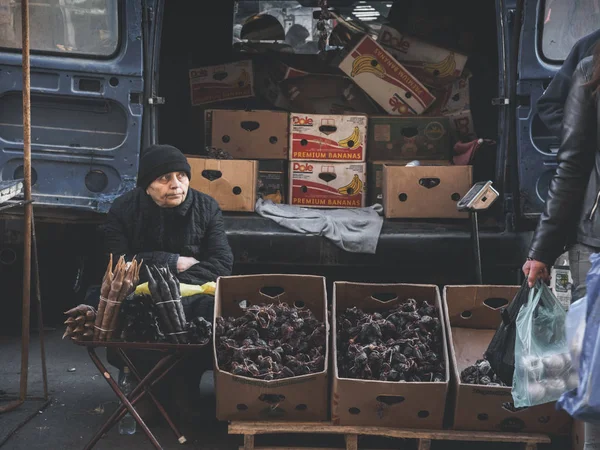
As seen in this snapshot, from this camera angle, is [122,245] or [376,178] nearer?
[122,245]

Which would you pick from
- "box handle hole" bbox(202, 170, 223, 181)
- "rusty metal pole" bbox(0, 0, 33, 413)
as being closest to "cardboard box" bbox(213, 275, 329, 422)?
"rusty metal pole" bbox(0, 0, 33, 413)

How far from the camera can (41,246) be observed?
6105mm

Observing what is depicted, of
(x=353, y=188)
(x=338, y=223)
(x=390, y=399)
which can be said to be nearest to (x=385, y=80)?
(x=353, y=188)

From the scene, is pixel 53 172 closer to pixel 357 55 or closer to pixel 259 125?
pixel 259 125

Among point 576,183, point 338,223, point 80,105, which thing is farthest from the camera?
point 338,223

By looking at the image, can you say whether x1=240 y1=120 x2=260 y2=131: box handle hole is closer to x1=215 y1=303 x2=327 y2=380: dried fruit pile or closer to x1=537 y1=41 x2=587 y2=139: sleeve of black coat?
x1=215 y1=303 x2=327 y2=380: dried fruit pile

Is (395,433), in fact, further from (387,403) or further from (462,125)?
(462,125)

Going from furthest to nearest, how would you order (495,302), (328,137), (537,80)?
(328,137) < (537,80) < (495,302)

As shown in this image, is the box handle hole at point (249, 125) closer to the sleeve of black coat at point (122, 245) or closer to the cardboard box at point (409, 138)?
the cardboard box at point (409, 138)

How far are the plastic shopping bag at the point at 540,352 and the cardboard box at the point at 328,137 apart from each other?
288 centimetres

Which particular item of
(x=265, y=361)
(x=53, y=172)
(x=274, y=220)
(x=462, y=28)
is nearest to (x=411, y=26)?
(x=462, y=28)

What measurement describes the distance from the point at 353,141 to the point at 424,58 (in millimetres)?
1095

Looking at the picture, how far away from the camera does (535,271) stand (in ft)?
11.6

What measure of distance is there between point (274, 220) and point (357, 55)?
1.58m
